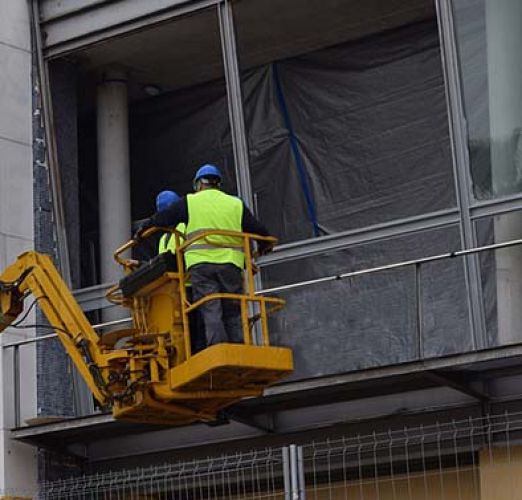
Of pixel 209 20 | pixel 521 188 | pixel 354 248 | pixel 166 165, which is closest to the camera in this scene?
pixel 521 188

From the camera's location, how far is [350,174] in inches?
720

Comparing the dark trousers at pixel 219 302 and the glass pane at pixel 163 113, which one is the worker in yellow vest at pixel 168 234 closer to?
the dark trousers at pixel 219 302

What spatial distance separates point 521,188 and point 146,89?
18.3 feet

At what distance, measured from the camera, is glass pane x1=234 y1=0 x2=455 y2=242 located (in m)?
17.8

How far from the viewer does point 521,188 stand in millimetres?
16391

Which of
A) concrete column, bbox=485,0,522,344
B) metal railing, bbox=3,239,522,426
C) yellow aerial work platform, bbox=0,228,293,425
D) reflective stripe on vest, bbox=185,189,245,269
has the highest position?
concrete column, bbox=485,0,522,344

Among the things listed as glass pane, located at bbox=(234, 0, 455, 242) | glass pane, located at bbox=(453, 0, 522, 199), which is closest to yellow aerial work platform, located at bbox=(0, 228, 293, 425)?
glass pane, located at bbox=(453, 0, 522, 199)

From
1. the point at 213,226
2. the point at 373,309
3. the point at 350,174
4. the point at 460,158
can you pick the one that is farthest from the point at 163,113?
the point at 213,226

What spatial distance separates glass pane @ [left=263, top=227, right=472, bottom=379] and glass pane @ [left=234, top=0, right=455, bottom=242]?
529 mm

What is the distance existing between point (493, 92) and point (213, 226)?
446 centimetres

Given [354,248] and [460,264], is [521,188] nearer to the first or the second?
[460,264]

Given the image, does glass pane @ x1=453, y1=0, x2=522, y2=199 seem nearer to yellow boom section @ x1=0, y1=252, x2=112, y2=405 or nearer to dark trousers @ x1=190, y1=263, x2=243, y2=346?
dark trousers @ x1=190, y1=263, x2=243, y2=346


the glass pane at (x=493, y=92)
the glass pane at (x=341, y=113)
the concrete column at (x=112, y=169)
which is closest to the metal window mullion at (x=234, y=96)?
the glass pane at (x=341, y=113)

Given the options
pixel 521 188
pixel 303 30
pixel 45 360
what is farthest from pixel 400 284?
pixel 45 360
